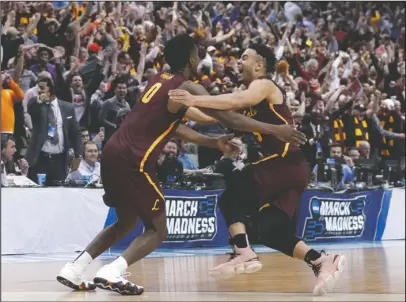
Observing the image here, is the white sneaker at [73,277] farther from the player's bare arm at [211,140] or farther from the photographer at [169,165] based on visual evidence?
the photographer at [169,165]

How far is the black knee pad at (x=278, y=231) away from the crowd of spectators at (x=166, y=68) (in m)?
5.90

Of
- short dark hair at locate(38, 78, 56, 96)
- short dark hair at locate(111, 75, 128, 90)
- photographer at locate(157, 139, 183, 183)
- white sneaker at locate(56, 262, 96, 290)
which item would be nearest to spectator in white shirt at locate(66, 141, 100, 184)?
short dark hair at locate(38, 78, 56, 96)

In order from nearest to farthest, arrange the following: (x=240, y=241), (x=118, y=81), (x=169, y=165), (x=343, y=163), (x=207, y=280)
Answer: (x=240, y=241) → (x=207, y=280) → (x=169, y=165) → (x=118, y=81) → (x=343, y=163)

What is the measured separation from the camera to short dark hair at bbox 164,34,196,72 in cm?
799

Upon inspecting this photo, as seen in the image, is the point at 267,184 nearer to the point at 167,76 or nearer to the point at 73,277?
the point at 167,76

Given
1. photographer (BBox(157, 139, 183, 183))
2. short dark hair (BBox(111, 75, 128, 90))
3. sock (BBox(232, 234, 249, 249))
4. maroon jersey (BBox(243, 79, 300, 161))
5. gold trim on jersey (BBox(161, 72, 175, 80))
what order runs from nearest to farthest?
gold trim on jersey (BBox(161, 72, 175, 80)) → maroon jersey (BBox(243, 79, 300, 161)) → sock (BBox(232, 234, 249, 249)) → photographer (BBox(157, 139, 183, 183)) → short dark hair (BBox(111, 75, 128, 90))

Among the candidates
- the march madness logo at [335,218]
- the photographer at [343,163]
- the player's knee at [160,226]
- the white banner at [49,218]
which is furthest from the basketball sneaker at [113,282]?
the photographer at [343,163]

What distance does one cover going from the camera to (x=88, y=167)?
1422cm

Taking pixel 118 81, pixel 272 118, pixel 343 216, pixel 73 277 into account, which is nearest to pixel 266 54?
pixel 272 118

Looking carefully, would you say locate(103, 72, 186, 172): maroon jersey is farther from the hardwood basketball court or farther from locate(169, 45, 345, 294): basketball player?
the hardwood basketball court

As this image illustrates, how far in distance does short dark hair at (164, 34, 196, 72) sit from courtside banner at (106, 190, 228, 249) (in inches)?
241

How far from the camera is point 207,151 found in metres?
16.4

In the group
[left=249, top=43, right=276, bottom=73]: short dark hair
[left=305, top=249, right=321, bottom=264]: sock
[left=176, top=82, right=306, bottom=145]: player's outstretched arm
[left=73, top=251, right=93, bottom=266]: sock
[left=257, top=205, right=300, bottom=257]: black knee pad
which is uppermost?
[left=249, top=43, right=276, bottom=73]: short dark hair

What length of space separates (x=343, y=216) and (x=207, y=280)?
25.6 ft
